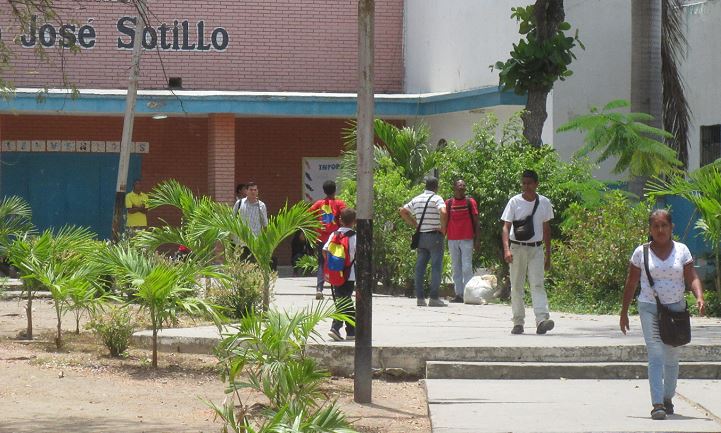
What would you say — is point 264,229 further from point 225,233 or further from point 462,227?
point 462,227

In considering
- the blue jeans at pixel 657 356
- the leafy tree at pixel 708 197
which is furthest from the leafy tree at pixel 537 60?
the blue jeans at pixel 657 356

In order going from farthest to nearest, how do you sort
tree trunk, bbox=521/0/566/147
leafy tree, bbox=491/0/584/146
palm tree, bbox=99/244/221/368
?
tree trunk, bbox=521/0/566/147, leafy tree, bbox=491/0/584/146, palm tree, bbox=99/244/221/368

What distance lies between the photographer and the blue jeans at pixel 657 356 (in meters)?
8.62

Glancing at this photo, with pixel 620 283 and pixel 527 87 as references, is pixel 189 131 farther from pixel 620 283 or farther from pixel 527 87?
pixel 620 283

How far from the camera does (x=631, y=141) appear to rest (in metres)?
15.3

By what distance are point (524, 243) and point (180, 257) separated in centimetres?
381

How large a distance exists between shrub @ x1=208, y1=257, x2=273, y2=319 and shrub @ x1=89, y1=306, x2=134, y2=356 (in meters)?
1.40

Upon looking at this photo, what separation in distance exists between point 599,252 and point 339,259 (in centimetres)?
555

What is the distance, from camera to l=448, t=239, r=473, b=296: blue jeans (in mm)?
16672

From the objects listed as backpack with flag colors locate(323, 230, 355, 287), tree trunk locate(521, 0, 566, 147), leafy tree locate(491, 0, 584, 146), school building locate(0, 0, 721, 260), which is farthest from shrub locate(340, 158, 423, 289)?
backpack with flag colors locate(323, 230, 355, 287)

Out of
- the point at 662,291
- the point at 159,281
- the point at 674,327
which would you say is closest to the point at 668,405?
the point at 674,327

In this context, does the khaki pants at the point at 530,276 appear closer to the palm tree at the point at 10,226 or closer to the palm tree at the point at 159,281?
the palm tree at the point at 159,281

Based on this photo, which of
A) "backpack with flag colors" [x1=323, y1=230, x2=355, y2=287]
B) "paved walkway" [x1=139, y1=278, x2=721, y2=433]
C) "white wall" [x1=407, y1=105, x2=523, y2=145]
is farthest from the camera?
"white wall" [x1=407, y1=105, x2=523, y2=145]

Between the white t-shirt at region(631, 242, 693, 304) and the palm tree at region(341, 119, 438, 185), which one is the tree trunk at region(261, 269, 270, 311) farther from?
the palm tree at region(341, 119, 438, 185)
